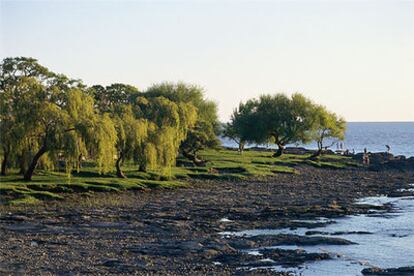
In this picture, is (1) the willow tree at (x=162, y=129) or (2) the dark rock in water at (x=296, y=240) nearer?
(2) the dark rock in water at (x=296, y=240)

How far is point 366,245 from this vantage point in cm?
3681

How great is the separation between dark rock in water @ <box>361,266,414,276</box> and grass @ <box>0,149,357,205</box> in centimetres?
3005

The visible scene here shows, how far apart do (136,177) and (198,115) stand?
1321 inches

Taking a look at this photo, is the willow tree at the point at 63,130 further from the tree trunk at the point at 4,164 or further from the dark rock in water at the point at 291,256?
the dark rock in water at the point at 291,256

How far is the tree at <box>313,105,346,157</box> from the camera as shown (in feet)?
367

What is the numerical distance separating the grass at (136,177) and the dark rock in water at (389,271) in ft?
98.6

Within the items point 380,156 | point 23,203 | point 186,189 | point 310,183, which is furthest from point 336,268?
point 380,156

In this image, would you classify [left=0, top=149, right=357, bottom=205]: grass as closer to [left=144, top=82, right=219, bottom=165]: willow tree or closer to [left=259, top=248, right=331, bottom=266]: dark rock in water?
[left=144, top=82, right=219, bottom=165]: willow tree

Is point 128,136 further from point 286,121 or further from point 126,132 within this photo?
Answer: point 286,121

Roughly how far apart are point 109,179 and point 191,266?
33.8m

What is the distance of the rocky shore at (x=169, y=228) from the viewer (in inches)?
1193

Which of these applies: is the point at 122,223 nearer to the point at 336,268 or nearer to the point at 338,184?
the point at 336,268

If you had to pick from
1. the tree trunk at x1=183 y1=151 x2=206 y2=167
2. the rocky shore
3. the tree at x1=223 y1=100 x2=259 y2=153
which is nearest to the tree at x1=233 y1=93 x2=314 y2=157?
the tree at x1=223 y1=100 x2=259 y2=153

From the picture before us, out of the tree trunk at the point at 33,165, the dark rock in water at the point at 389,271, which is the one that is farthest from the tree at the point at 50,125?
the dark rock in water at the point at 389,271
